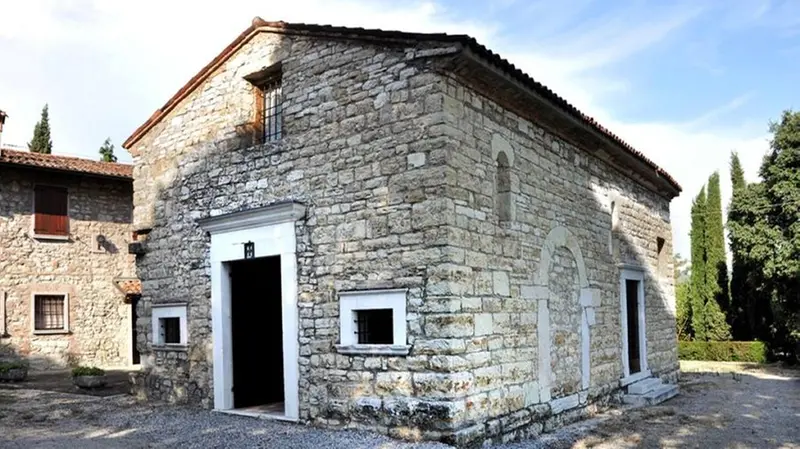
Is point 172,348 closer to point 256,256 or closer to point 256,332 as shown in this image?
point 256,332

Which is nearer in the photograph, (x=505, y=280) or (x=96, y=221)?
(x=505, y=280)

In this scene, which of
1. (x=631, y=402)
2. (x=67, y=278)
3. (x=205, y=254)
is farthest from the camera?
(x=67, y=278)

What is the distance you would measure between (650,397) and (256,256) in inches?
281

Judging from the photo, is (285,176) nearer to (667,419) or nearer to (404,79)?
(404,79)

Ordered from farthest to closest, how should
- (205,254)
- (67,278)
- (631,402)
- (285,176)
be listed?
1. (67,278)
2. (631,402)
3. (205,254)
4. (285,176)

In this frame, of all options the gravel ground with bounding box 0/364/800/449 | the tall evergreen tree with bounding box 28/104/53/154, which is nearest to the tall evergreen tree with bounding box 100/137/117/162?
the tall evergreen tree with bounding box 28/104/53/154

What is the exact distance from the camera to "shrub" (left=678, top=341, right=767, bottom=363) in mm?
20672

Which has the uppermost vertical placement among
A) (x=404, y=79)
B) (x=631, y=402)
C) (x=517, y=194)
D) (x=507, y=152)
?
(x=404, y=79)

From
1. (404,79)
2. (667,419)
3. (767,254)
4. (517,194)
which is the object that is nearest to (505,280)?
(517,194)

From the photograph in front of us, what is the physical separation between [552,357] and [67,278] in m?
13.9

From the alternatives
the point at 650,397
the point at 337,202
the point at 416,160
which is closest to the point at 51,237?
the point at 337,202

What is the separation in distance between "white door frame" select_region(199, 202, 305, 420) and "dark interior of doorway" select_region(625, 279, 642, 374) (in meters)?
6.84

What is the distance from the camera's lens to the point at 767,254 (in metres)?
18.1

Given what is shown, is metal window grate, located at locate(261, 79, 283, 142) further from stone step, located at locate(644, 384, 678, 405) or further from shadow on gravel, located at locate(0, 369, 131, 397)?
stone step, located at locate(644, 384, 678, 405)
